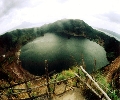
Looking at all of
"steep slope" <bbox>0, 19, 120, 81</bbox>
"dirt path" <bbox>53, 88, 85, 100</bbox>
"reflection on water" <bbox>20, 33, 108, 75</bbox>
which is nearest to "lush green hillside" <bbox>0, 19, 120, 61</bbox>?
"steep slope" <bbox>0, 19, 120, 81</bbox>

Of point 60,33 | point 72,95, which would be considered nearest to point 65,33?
point 60,33

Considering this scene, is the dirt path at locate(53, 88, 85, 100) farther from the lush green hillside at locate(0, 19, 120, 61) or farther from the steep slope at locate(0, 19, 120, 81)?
the lush green hillside at locate(0, 19, 120, 61)

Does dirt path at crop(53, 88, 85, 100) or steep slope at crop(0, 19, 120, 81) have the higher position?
steep slope at crop(0, 19, 120, 81)

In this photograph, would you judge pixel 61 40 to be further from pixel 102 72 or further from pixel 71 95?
pixel 71 95

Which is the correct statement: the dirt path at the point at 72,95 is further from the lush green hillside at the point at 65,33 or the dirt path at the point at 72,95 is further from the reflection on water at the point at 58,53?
the lush green hillside at the point at 65,33

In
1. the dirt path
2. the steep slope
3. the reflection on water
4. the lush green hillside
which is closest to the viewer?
the dirt path

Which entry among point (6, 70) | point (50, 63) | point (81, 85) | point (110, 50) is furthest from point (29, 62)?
point (81, 85)
